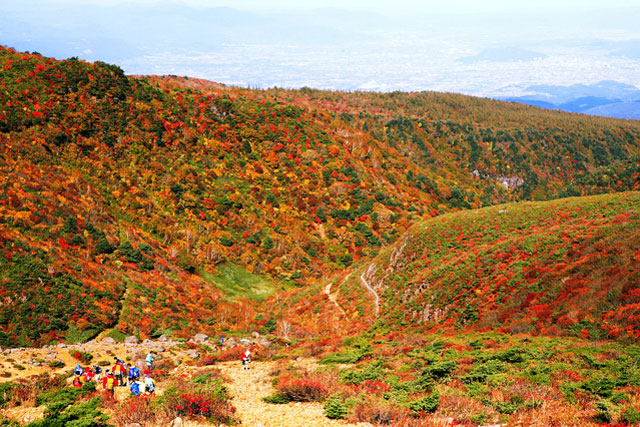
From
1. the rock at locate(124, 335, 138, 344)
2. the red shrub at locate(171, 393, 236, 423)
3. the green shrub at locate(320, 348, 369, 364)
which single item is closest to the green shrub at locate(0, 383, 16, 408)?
the red shrub at locate(171, 393, 236, 423)

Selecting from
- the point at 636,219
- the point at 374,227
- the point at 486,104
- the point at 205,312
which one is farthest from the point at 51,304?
the point at 486,104

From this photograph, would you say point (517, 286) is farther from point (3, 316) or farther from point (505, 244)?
point (3, 316)

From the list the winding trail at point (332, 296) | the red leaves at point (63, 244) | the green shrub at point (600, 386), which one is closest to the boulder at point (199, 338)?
the winding trail at point (332, 296)

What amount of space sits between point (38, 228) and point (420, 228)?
37063mm

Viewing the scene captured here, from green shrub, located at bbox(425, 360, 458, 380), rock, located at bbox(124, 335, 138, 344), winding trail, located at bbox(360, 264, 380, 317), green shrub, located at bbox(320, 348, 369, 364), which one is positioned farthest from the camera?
winding trail, located at bbox(360, 264, 380, 317)

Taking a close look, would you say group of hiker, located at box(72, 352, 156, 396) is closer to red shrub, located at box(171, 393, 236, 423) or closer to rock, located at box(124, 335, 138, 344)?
red shrub, located at box(171, 393, 236, 423)

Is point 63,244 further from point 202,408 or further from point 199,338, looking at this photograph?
point 202,408

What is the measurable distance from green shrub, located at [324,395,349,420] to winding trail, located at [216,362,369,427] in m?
0.17

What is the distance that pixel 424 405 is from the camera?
11.6m

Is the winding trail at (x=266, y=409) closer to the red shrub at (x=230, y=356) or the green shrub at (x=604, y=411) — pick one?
the red shrub at (x=230, y=356)

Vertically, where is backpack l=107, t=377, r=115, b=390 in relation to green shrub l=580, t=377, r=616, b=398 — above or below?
below

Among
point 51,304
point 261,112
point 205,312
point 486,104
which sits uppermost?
point 486,104

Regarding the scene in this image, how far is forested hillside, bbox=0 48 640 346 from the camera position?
31.2m

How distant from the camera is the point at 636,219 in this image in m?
26.8
